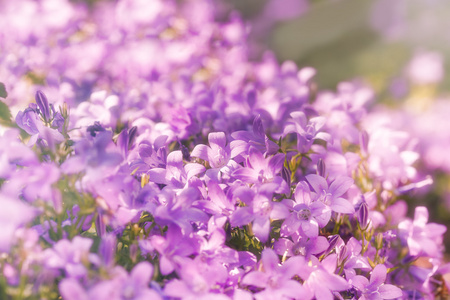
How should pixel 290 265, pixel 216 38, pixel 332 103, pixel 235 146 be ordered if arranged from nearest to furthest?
pixel 290 265 → pixel 235 146 → pixel 332 103 → pixel 216 38

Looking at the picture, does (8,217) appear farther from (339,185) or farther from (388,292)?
(388,292)

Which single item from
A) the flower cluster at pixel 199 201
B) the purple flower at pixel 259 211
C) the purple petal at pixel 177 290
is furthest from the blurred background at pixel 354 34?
the purple petal at pixel 177 290

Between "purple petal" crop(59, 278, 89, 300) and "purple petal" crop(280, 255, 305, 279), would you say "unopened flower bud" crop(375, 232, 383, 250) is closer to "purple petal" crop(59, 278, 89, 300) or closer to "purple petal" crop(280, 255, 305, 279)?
"purple petal" crop(280, 255, 305, 279)

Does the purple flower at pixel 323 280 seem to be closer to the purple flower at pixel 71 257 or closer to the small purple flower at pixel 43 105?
the purple flower at pixel 71 257

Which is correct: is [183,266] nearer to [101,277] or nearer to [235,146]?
[101,277]

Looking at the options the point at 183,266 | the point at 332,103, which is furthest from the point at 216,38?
the point at 183,266

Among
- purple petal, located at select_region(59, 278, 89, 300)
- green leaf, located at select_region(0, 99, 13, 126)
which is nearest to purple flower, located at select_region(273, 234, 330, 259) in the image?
purple petal, located at select_region(59, 278, 89, 300)

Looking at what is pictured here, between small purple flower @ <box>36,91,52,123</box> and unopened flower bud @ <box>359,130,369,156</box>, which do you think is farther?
unopened flower bud @ <box>359,130,369,156</box>
